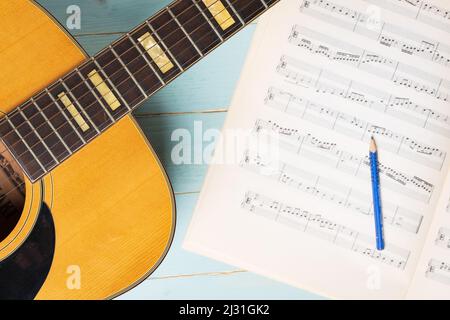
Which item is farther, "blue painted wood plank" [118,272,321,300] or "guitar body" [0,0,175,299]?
"blue painted wood plank" [118,272,321,300]

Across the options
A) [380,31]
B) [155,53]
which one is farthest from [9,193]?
[380,31]

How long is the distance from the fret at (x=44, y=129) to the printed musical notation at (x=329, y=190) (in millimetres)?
309

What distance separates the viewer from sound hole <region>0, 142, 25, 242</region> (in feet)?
2.78

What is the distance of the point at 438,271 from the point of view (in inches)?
35.9

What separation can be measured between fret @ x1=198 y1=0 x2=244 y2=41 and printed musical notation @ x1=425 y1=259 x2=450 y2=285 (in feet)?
1.69

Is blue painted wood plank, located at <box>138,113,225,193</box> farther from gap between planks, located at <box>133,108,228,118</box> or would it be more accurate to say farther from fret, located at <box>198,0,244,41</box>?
fret, located at <box>198,0,244,41</box>

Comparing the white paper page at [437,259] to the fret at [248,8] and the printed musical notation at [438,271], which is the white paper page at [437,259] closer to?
the printed musical notation at [438,271]

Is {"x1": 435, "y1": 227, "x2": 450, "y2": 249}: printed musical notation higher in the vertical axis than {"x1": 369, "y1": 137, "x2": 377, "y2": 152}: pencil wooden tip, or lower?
lower

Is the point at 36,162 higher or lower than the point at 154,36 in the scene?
lower

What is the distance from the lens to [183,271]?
0.96m

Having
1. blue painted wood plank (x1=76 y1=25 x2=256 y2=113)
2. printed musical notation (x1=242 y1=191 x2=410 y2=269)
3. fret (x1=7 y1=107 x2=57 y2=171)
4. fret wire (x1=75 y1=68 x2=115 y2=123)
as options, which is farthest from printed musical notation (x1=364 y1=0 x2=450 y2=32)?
fret (x1=7 y1=107 x2=57 y2=171)
